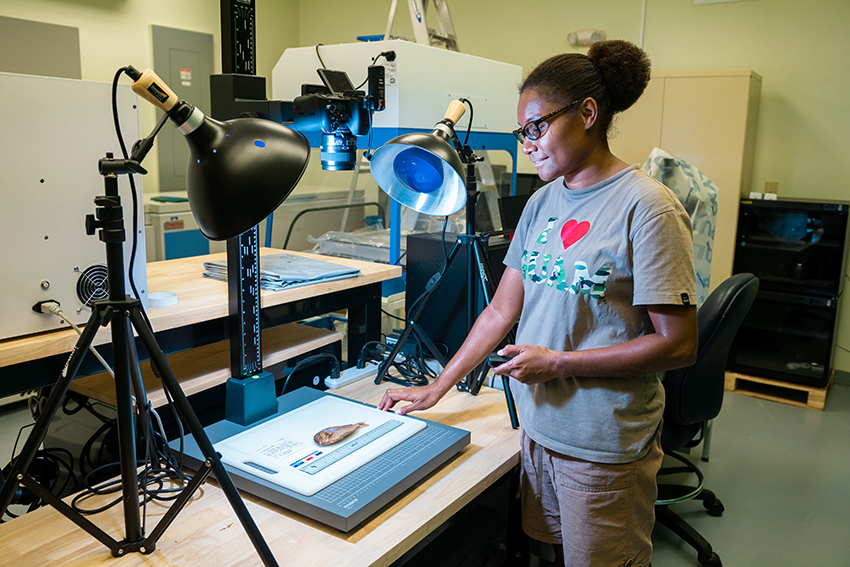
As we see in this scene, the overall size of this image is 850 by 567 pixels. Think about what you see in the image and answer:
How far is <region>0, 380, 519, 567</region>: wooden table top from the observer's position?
972 millimetres

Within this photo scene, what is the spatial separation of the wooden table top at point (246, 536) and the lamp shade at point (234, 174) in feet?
1.67

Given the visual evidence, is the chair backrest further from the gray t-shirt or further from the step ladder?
the step ladder

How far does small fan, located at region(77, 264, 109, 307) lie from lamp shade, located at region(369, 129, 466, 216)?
0.57 m

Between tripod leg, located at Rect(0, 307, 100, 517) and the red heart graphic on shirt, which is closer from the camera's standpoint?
tripod leg, located at Rect(0, 307, 100, 517)

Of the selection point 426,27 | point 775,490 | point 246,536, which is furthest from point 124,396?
point 775,490

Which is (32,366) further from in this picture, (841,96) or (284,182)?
(841,96)

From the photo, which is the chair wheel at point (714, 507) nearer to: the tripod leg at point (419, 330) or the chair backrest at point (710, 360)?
the chair backrest at point (710, 360)

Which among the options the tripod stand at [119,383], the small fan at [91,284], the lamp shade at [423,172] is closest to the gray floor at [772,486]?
the lamp shade at [423,172]

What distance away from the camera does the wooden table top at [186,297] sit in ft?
3.67

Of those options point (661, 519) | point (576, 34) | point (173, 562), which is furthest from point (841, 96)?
point (173, 562)

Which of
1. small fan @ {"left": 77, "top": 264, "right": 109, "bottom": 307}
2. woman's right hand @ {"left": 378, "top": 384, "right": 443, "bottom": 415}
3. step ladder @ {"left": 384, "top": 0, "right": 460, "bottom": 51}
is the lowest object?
woman's right hand @ {"left": 378, "top": 384, "right": 443, "bottom": 415}

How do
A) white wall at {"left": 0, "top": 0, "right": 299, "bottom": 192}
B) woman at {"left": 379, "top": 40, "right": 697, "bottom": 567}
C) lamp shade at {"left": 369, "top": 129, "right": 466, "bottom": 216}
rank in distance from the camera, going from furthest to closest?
white wall at {"left": 0, "top": 0, "right": 299, "bottom": 192} < lamp shade at {"left": 369, "top": 129, "right": 466, "bottom": 216} < woman at {"left": 379, "top": 40, "right": 697, "bottom": 567}

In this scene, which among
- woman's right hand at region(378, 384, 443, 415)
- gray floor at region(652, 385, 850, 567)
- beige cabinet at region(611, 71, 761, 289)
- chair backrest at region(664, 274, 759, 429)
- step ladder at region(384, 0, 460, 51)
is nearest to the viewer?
woman's right hand at region(378, 384, 443, 415)

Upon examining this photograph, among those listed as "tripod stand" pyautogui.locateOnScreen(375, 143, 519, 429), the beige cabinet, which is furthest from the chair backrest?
the beige cabinet
